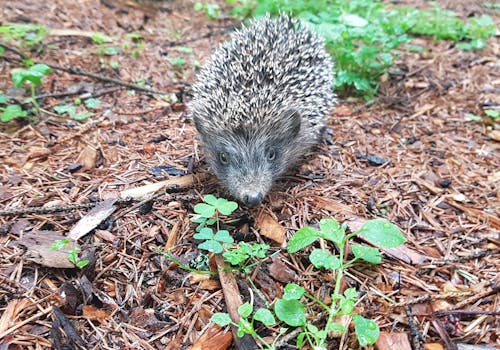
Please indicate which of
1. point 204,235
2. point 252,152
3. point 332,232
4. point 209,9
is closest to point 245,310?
point 204,235

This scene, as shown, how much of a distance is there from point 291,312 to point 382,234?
32.0 inches

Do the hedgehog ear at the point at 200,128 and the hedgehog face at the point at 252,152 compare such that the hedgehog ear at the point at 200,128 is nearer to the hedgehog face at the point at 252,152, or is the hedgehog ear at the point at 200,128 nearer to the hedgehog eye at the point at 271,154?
the hedgehog face at the point at 252,152

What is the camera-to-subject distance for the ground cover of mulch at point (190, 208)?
2525 mm

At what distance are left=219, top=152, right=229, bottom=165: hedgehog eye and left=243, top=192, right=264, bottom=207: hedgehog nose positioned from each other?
2.16ft

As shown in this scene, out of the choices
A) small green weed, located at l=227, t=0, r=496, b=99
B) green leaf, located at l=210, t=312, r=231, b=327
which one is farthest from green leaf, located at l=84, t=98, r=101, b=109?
green leaf, located at l=210, t=312, r=231, b=327

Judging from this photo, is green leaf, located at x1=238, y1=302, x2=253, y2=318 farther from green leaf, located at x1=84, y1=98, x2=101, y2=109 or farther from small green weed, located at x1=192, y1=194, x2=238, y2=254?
green leaf, located at x1=84, y1=98, x2=101, y2=109

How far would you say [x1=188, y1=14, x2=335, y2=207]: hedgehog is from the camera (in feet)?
13.2

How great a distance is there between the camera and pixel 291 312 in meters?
2.42

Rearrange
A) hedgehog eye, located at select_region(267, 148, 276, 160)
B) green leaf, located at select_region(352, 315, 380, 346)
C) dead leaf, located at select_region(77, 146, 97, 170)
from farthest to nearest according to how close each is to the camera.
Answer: hedgehog eye, located at select_region(267, 148, 276, 160), dead leaf, located at select_region(77, 146, 97, 170), green leaf, located at select_region(352, 315, 380, 346)

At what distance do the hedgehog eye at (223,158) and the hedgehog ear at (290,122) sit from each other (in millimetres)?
621

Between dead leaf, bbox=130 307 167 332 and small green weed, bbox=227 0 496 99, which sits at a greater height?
small green weed, bbox=227 0 496 99

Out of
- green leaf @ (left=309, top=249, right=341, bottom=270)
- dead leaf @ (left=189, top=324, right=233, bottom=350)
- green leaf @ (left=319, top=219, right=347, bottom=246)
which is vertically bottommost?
dead leaf @ (left=189, top=324, right=233, bottom=350)

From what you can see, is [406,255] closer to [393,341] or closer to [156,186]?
[393,341]

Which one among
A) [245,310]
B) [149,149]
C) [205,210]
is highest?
[205,210]
